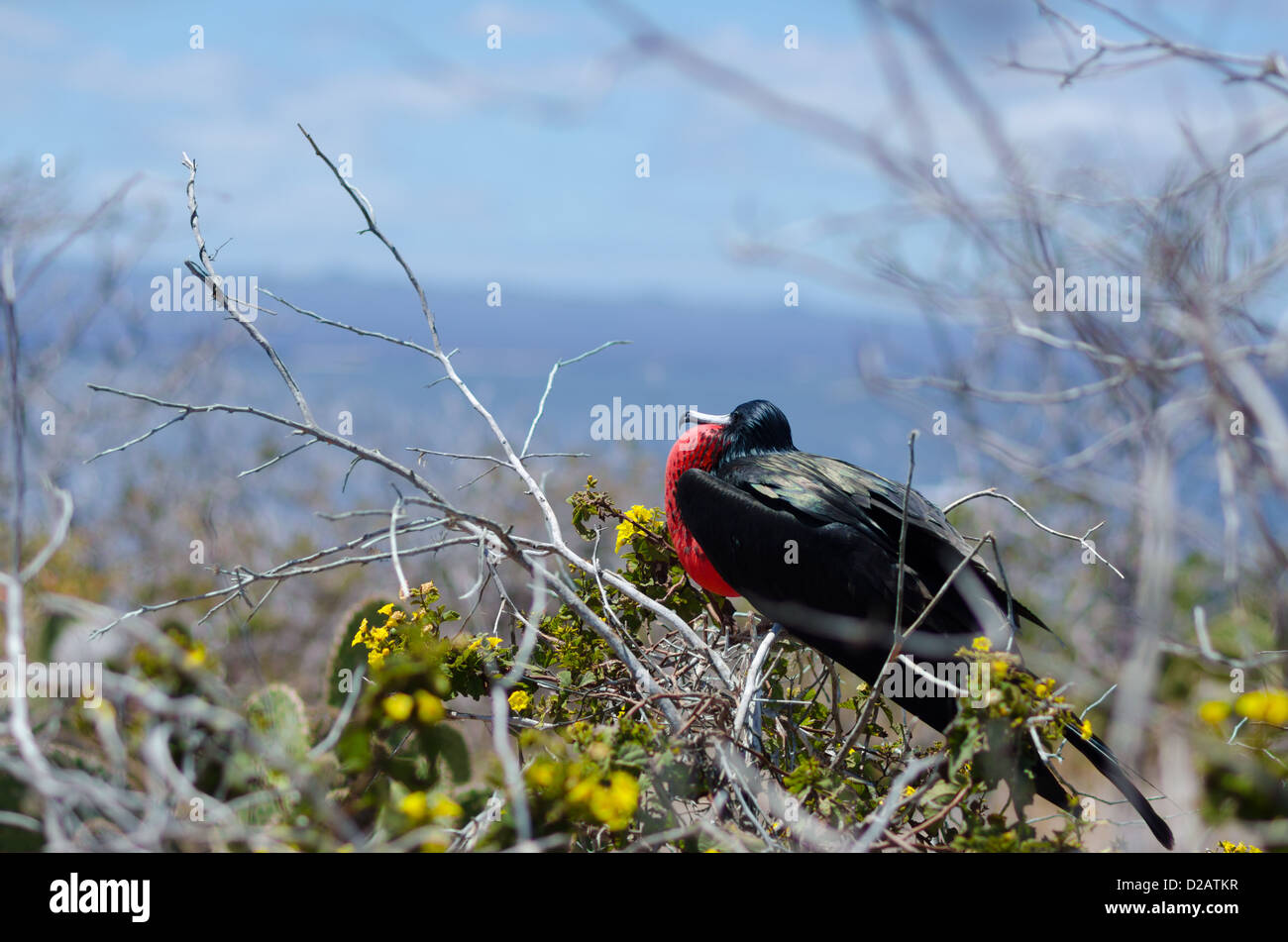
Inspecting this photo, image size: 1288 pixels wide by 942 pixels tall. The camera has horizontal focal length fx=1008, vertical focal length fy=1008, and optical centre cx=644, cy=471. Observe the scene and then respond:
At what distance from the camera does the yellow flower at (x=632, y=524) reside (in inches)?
117

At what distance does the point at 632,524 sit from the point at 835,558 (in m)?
0.60

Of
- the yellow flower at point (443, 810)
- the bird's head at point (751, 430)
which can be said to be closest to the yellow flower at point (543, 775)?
the yellow flower at point (443, 810)

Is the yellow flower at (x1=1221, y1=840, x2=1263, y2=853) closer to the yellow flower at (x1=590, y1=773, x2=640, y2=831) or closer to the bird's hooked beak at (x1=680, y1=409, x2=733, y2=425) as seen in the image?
the yellow flower at (x1=590, y1=773, x2=640, y2=831)

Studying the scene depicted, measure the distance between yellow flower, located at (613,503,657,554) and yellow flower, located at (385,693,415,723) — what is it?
1.46 metres

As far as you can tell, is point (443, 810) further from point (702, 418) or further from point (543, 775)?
point (702, 418)

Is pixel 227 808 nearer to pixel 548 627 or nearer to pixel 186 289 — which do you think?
pixel 548 627

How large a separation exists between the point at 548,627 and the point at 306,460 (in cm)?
759

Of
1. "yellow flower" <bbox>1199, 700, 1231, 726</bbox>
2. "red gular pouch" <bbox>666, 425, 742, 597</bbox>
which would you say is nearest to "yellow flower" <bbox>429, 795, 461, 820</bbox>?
"yellow flower" <bbox>1199, 700, 1231, 726</bbox>

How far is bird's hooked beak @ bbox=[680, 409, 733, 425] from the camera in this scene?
3401 mm

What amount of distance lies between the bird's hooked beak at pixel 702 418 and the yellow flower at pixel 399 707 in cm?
201

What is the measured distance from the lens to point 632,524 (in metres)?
2.98

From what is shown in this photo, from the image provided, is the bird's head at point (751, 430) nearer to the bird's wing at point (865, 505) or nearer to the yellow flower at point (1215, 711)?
the bird's wing at point (865, 505)
